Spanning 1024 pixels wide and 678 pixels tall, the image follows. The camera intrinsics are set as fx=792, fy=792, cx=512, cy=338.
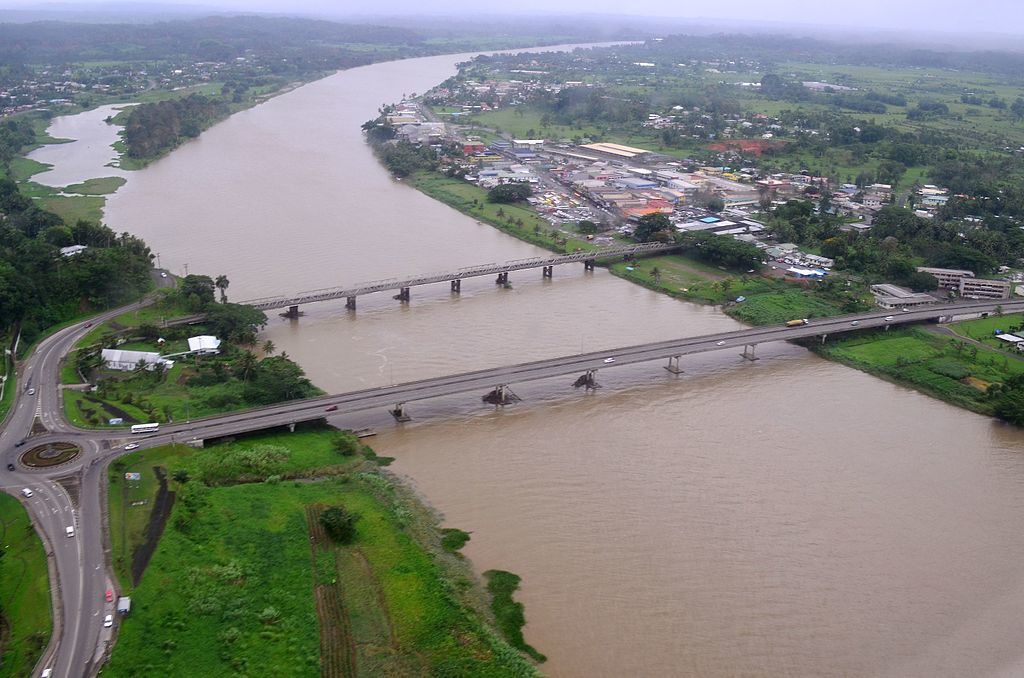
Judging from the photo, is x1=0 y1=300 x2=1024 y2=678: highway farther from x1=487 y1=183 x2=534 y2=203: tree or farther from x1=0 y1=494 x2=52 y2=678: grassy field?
x1=487 y1=183 x2=534 y2=203: tree

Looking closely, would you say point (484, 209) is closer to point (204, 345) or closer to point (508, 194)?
point (508, 194)

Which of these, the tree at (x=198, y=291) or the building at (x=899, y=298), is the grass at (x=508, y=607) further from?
the building at (x=899, y=298)

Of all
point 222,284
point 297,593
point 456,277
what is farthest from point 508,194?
point 297,593

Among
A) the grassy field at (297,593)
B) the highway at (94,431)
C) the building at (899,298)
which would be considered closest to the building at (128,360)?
the highway at (94,431)

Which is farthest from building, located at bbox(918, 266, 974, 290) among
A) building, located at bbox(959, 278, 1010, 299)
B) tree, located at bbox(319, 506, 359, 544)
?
tree, located at bbox(319, 506, 359, 544)

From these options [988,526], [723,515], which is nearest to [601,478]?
[723,515]

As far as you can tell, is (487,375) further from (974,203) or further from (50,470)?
(974,203)
